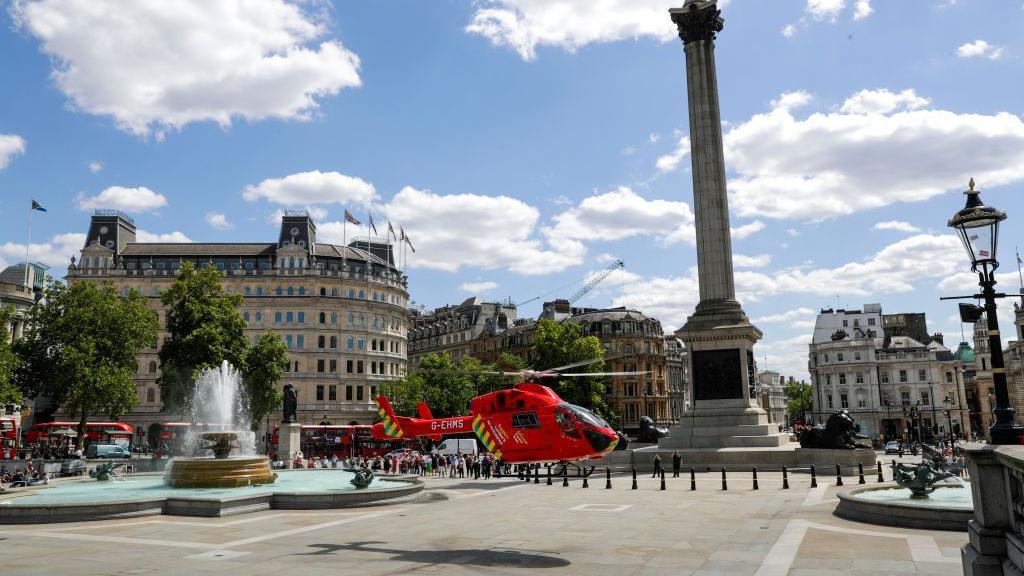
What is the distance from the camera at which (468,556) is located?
13.9 meters

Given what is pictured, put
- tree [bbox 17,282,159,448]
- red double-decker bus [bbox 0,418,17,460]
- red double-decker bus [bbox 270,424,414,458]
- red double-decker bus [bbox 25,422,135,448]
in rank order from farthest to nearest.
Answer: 1. red double-decker bus [bbox 270,424,414,458]
2. red double-decker bus [bbox 25,422,135,448]
3. red double-decker bus [bbox 0,418,17,460]
4. tree [bbox 17,282,159,448]

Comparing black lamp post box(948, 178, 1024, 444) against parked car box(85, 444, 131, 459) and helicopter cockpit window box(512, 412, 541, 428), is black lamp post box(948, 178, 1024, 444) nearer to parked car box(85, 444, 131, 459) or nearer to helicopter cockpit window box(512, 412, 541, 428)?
helicopter cockpit window box(512, 412, 541, 428)

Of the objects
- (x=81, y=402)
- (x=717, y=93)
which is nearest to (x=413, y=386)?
(x=81, y=402)

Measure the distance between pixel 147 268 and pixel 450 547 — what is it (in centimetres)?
7652

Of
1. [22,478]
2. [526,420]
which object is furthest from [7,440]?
[526,420]

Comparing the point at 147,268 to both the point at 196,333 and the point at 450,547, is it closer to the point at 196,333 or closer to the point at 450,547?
the point at 196,333

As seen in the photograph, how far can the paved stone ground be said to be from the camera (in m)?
12.6

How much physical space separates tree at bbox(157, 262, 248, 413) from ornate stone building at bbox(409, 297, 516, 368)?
50939 millimetres

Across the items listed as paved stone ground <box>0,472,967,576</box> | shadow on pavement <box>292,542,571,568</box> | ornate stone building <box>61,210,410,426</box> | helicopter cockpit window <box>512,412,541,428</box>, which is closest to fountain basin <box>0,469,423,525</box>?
paved stone ground <box>0,472,967,576</box>

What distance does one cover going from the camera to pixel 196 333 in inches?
2076

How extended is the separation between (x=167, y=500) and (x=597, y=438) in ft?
43.8

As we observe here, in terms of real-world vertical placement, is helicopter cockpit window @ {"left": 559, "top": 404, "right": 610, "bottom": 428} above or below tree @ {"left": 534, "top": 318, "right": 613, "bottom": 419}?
below

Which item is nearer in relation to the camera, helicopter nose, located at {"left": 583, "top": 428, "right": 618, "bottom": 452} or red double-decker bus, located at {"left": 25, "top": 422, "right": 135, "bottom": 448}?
helicopter nose, located at {"left": 583, "top": 428, "right": 618, "bottom": 452}

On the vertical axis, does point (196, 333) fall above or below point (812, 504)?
above
